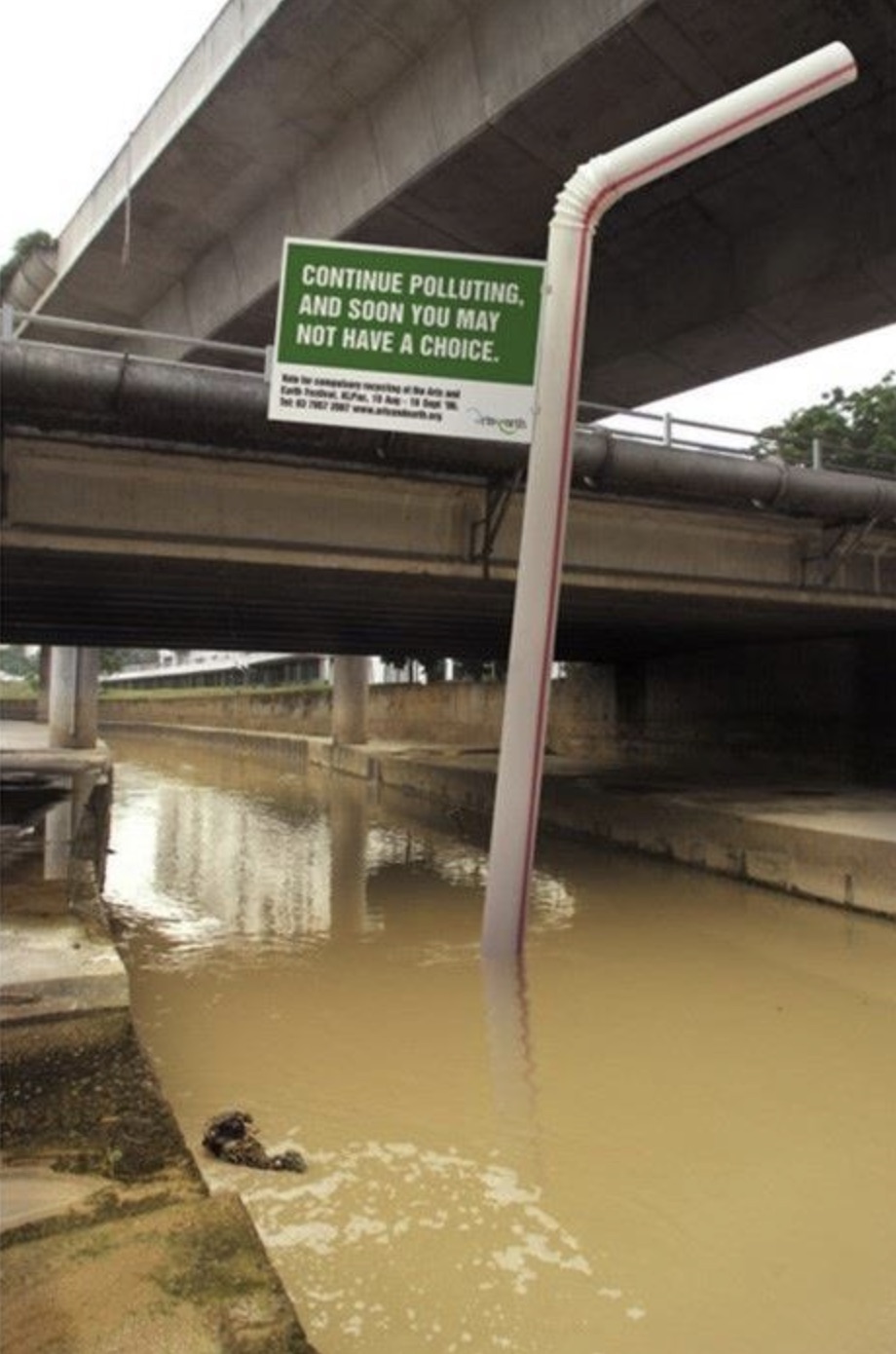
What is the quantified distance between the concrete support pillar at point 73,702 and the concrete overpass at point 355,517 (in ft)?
49.4

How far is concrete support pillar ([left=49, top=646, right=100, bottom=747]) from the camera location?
3017 centimetres

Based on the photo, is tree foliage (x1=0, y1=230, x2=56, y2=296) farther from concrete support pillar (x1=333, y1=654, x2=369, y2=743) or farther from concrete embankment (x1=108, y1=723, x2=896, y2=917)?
concrete support pillar (x1=333, y1=654, x2=369, y2=743)

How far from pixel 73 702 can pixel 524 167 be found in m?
23.3

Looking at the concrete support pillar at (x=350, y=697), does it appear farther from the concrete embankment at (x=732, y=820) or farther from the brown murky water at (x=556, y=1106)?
the brown murky water at (x=556, y=1106)

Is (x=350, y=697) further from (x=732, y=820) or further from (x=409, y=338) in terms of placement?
(x=409, y=338)

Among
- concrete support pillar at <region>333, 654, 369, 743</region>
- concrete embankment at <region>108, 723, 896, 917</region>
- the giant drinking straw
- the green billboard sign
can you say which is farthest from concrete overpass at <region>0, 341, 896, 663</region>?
concrete support pillar at <region>333, 654, 369, 743</region>

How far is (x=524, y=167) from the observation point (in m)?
11.5

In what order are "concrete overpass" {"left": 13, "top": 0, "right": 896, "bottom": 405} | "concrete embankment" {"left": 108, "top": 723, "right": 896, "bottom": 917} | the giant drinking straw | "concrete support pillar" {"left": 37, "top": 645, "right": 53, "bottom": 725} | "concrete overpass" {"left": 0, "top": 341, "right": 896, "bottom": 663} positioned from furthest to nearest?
"concrete support pillar" {"left": 37, "top": 645, "right": 53, "bottom": 725}, "concrete embankment" {"left": 108, "top": 723, "right": 896, "bottom": 917}, "concrete overpass" {"left": 13, "top": 0, "right": 896, "bottom": 405}, "concrete overpass" {"left": 0, "top": 341, "right": 896, "bottom": 663}, the giant drinking straw

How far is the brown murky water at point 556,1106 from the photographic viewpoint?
154 inches

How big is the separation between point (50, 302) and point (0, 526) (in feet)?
34.0

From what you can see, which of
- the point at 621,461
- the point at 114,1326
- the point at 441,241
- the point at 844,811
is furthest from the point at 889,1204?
the point at 441,241

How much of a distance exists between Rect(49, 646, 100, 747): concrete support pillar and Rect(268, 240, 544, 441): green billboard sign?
2466 cm

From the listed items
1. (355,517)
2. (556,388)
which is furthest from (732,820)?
(556,388)

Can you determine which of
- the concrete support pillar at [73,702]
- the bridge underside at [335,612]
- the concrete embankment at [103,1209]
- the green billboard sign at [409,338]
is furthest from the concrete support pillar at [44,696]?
the concrete embankment at [103,1209]
